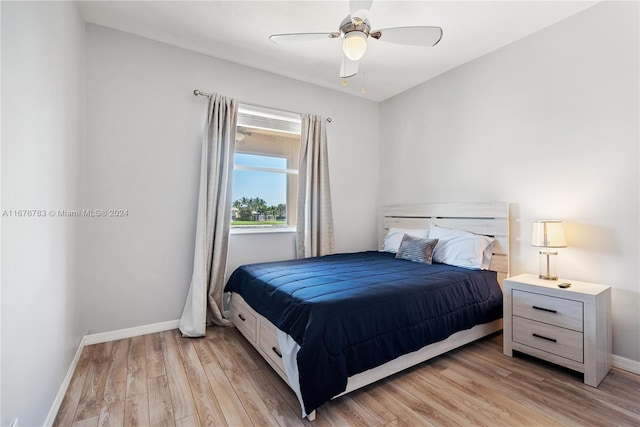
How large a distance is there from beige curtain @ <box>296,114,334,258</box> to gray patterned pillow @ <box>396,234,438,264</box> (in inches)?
34.9

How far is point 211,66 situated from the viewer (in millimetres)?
3092

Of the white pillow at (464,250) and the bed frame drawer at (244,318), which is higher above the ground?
the white pillow at (464,250)

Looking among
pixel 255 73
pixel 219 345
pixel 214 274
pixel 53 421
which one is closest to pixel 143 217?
pixel 214 274

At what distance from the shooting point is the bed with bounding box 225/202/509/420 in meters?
1.65

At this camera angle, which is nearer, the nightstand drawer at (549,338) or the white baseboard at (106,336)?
the white baseboard at (106,336)

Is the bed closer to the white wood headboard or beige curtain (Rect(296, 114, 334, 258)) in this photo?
the white wood headboard

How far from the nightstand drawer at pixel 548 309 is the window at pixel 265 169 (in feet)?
7.88

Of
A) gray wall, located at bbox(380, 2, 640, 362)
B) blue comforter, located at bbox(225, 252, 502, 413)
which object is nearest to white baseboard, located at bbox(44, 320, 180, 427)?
blue comforter, located at bbox(225, 252, 502, 413)

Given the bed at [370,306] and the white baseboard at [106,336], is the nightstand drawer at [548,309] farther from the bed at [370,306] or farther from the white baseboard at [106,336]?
the white baseboard at [106,336]

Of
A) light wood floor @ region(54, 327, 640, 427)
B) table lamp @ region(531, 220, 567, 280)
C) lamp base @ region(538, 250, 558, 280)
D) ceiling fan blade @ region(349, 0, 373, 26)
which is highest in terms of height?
ceiling fan blade @ region(349, 0, 373, 26)

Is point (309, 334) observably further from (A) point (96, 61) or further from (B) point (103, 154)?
(A) point (96, 61)

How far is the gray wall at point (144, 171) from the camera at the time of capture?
8.45 feet

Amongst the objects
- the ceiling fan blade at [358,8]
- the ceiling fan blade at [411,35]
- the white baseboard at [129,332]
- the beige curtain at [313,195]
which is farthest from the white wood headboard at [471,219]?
the white baseboard at [129,332]

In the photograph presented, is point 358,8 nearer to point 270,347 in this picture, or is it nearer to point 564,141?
point 564,141
